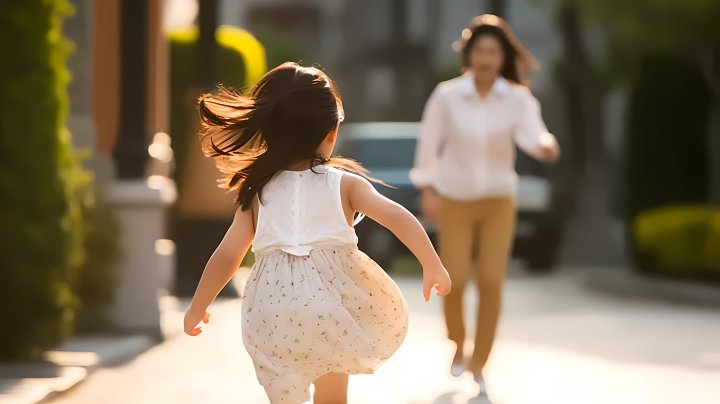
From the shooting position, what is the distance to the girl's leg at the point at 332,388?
3344 mm

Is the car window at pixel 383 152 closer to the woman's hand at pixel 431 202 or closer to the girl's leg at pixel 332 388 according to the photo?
the woman's hand at pixel 431 202

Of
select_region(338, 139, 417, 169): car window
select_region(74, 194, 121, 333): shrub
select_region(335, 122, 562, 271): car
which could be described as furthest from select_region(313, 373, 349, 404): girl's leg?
select_region(338, 139, 417, 169): car window

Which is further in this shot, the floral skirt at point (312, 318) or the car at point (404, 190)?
the car at point (404, 190)

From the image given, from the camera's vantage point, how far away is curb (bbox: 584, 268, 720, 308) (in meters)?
10.3

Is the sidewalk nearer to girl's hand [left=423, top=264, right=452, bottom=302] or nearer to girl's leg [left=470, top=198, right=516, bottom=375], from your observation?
girl's leg [left=470, top=198, right=516, bottom=375]

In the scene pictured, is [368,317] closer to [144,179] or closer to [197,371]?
[197,371]

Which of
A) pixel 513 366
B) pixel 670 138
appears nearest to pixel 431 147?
pixel 513 366

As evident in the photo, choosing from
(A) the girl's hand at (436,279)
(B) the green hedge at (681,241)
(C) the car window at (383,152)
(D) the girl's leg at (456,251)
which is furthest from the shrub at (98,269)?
(C) the car window at (383,152)

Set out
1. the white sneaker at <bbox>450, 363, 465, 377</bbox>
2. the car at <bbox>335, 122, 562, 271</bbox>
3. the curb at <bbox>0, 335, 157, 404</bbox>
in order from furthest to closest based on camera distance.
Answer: the car at <bbox>335, 122, 562, 271</bbox>, the white sneaker at <bbox>450, 363, 465, 377</bbox>, the curb at <bbox>0, 335, 157, 404</bbox>

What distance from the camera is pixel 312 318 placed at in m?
3.17

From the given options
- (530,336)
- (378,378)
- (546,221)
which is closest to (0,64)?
(378,378)

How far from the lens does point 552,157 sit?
17.5 ft

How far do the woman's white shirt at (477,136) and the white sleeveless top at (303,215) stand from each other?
89.1 inches

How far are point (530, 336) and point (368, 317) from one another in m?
4.72
